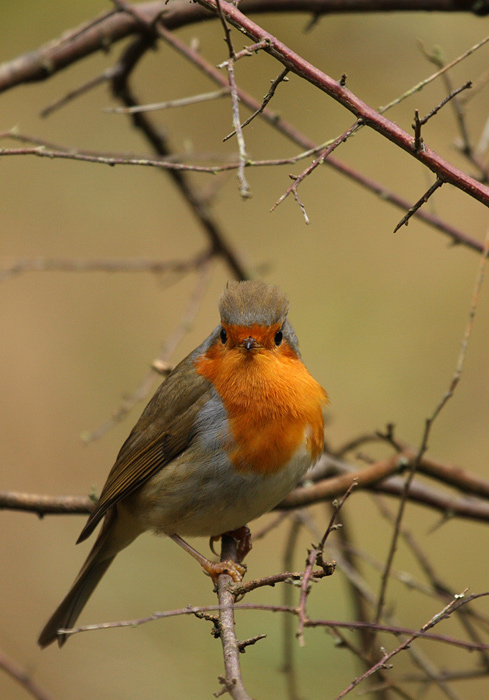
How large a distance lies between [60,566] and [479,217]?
13.6 feet

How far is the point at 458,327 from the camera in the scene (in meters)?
6.42

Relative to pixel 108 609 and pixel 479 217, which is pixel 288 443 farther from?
pixel 479 217

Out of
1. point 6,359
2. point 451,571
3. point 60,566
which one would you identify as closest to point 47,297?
point 6,359

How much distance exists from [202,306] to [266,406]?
12.6 ft

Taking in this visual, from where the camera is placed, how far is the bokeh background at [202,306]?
16.9 feet

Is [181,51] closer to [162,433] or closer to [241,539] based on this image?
[162,433]

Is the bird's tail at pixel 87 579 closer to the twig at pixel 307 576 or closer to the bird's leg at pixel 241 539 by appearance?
the bird's leg at pixel 241 539

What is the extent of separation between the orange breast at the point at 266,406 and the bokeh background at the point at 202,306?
1881 millimetres

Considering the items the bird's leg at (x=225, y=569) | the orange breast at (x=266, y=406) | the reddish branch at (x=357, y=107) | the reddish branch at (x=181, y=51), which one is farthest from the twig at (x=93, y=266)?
the reddish branch at (x=357, y=107)

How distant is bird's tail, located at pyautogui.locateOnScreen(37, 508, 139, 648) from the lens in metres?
3.72

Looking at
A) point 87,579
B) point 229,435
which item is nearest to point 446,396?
point 229,435

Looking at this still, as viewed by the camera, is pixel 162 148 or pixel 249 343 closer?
pixel 249 343

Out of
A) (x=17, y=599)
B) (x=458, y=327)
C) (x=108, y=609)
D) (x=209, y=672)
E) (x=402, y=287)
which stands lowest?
(x=209, y=672)

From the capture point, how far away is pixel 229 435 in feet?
10.6
